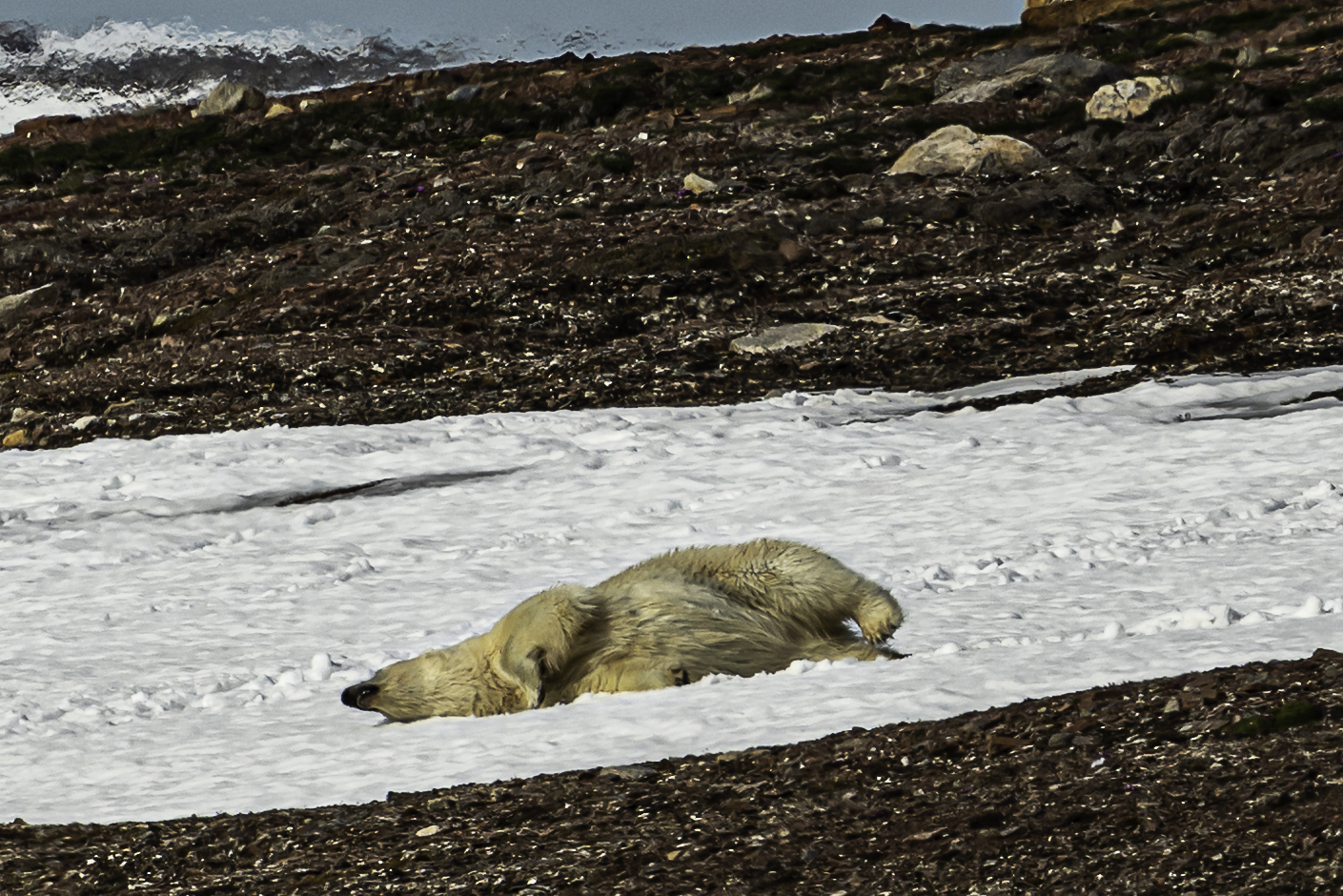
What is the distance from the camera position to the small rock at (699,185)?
2362 centimetres

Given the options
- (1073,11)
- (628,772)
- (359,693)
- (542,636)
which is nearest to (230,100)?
(1073,11)

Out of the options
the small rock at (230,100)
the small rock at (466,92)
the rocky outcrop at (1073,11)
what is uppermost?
the rocky outcrop at (1073,11)

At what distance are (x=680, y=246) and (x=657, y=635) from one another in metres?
14.9

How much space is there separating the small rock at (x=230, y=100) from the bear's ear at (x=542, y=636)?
3313 cm

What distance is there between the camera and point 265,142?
33.3 meters

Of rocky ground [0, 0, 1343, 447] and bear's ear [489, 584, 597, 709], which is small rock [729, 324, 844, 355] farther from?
bear's ear [489, 584, 597, 709]

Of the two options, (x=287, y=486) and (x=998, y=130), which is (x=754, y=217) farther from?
(x=287, y=486)

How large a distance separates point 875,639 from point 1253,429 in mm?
6787

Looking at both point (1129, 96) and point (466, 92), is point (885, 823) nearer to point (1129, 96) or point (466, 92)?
point (1129, 96)

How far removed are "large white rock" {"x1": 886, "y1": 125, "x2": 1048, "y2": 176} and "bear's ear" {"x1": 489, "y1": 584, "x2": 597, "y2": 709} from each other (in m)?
18.6

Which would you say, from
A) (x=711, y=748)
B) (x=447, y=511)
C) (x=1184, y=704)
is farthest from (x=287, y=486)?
(x=1184, y=704)

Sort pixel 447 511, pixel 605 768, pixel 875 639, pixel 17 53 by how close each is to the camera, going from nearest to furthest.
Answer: pixel 605 768 → pixel 875 639 → pixel 447 511 → pixel 17 53

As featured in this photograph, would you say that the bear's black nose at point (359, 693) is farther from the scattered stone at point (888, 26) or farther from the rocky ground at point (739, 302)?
the scattered stone at point (888, 26)

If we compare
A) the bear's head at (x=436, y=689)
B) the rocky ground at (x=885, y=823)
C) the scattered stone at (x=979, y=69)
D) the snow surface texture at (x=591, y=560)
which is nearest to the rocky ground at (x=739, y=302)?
the rocky ground at (x=885, y=823)
